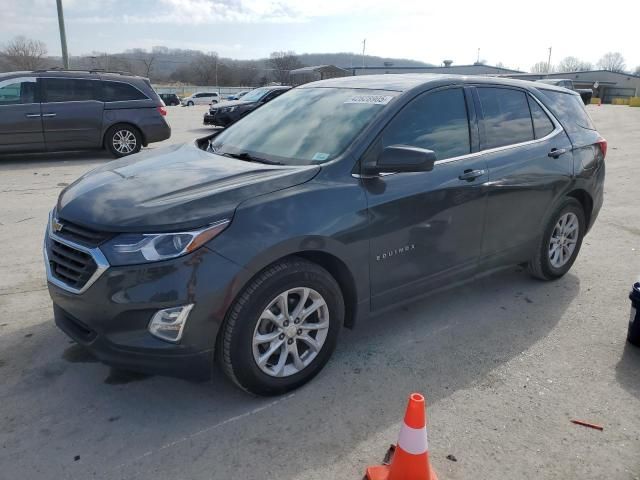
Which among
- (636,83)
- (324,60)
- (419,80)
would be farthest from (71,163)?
(324,60)

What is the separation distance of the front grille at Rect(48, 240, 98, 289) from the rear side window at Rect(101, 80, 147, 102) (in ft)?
29.1

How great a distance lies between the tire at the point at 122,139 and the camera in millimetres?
11055

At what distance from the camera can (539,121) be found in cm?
444

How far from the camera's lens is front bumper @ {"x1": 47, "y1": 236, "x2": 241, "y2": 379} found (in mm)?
2562

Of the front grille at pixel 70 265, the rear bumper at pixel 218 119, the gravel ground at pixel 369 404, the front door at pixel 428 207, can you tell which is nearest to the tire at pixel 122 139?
the rear bumper at pixel 218 119

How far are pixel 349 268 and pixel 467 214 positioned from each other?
1110 millimetres

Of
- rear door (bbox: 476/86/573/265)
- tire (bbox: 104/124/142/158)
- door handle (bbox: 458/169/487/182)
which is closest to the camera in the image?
door handle (bbox: 458/169/487/182)

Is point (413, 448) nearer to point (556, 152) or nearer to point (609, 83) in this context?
point (556, 152)

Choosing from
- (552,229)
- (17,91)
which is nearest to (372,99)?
(552,229)

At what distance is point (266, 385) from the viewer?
2947 millimetres

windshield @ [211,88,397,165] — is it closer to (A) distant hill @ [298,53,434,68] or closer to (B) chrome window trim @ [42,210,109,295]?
(B) chrome window trim @ [42,210,109,295]

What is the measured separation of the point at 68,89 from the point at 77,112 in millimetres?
495

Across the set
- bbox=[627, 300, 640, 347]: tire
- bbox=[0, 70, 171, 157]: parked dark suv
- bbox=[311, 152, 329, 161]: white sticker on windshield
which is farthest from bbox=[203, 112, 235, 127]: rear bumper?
bbox=[627, 300, 640, 347]: tire

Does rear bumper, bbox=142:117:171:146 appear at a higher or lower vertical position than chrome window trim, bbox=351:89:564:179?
lower
